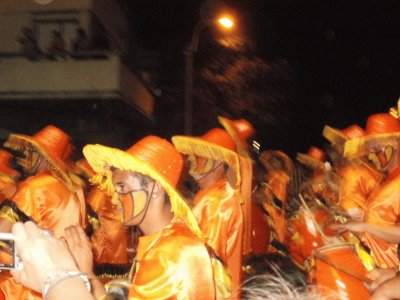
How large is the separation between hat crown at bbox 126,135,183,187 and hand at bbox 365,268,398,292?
152cm

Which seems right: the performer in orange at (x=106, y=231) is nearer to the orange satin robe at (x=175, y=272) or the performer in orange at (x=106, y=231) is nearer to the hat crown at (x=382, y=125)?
the hat crown at (x=382, y=125)

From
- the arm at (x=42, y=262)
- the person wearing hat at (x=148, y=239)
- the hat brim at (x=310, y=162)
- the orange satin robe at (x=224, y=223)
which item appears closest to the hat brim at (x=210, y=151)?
the orange satin robe at (x=224, y=223)

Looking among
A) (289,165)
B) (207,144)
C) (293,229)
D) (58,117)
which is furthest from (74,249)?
(58,117)

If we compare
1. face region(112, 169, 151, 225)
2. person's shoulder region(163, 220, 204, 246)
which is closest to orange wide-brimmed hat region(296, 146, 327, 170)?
face region(112, 169, 151, 225)

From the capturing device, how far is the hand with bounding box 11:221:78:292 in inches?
66.7

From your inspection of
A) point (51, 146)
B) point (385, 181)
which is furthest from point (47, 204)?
point (385, 181)

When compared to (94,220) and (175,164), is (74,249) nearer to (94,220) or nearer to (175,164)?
(175,164)

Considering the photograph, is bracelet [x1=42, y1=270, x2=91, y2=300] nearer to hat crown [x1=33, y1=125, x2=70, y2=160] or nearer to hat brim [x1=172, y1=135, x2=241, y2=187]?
hat brim [x1=172, y1=135, x2=241, y2=187]

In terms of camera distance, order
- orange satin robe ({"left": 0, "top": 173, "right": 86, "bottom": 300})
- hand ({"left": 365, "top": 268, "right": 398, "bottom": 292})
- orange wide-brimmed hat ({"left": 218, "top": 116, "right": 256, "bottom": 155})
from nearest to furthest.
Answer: hand ({"left": 365, "top": 268, "right": 398, "bottom": 292})
orange satin robe ({"left": 0, "top": 173, "right": 86, "bottom": 300})
orange wide-brimmed hat ({"left": 218, "top": 116, "right": 256, "bottom": 155})

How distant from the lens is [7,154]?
8719 millimetres

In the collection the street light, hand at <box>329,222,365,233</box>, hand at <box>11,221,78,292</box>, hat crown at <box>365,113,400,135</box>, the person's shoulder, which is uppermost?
the street light

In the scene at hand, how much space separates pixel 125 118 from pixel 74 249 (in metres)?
20.6

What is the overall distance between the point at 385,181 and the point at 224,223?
5.78 ft

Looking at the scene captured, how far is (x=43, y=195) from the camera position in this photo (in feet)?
18.0
